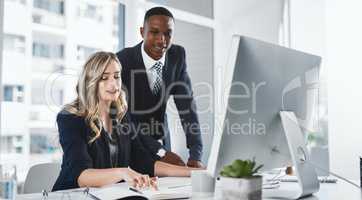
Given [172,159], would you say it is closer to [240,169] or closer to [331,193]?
[331,193]

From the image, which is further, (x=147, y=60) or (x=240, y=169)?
(x=147, y=60)

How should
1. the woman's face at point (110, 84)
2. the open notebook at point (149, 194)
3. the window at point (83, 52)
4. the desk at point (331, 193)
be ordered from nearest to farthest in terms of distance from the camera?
the open notebook at point (149, 194), the desk at point (331, 193), the woman's face at point (110, 84), the window at point (83, 52)

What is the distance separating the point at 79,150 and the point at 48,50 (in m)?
0.62

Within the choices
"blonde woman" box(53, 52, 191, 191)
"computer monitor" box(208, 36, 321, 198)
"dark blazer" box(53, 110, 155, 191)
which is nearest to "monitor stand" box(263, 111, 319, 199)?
"computer monitor" box(208, 36, 321, 198)

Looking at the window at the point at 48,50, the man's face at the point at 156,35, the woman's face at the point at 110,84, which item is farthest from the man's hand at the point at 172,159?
the window at the point at 48,50

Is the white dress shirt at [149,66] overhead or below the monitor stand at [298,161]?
overhead

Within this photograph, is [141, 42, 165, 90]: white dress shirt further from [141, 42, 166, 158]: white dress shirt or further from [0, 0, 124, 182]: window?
[0, 0, 124, 182]: window

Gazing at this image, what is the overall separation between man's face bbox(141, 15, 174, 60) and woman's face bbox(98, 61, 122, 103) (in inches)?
9.6

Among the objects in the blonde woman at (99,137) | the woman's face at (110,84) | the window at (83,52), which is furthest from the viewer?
the window at (83,52)

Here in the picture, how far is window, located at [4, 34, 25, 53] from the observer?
2.04 m

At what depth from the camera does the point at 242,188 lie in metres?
0.97

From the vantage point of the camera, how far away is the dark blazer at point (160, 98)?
2270 millimetres

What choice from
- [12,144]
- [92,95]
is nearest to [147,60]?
[92,95]

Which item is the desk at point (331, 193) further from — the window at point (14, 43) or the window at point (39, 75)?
the window at point (14, 43)
